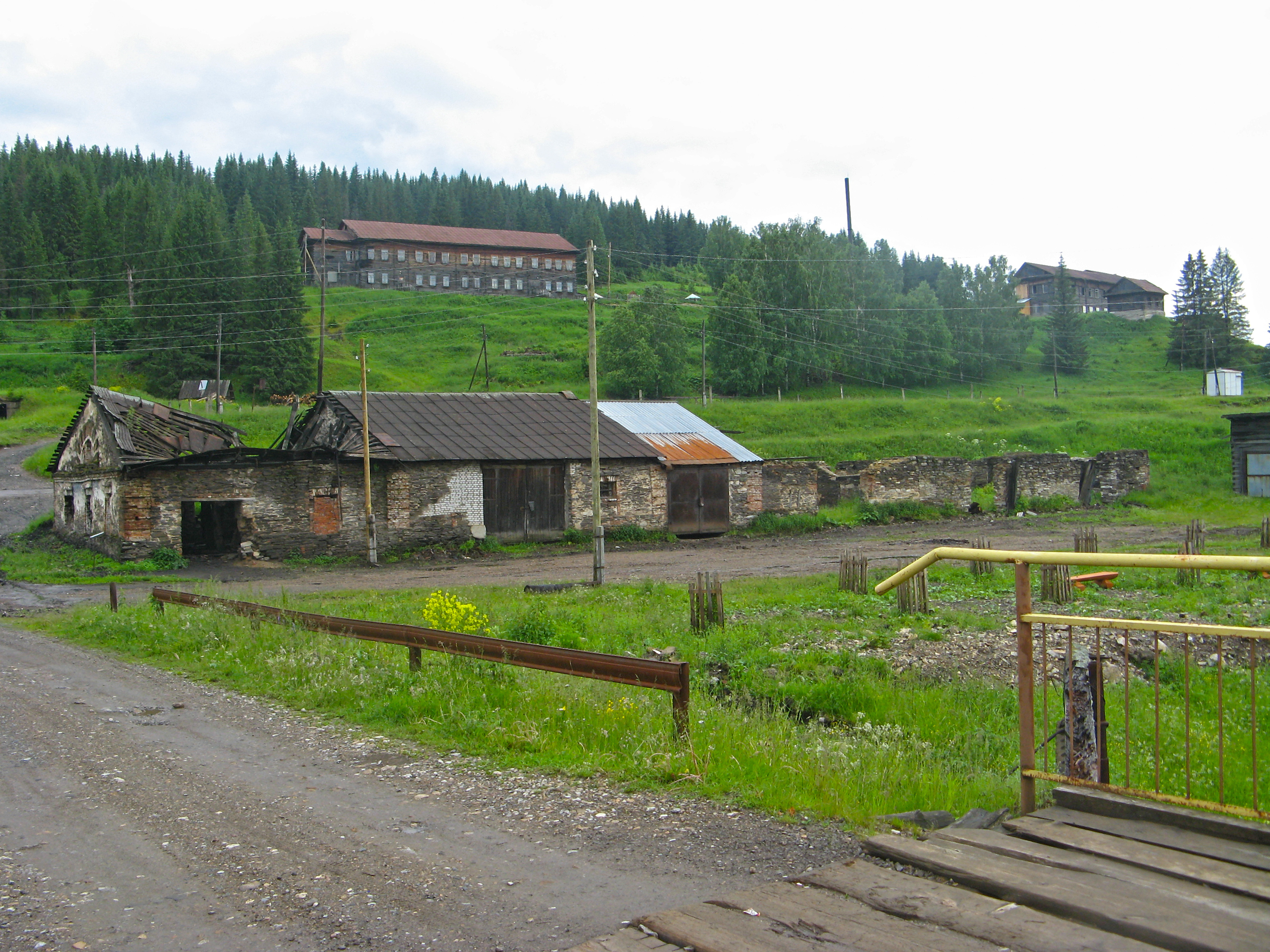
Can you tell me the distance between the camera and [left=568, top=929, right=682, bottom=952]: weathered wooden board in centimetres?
331

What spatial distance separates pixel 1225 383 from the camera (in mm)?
62406

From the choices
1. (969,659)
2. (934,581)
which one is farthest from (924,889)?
(934,581)

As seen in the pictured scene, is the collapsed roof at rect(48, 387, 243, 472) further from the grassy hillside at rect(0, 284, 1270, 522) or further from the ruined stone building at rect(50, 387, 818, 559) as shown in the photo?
the grassy hillside at rect(0, 284, 1270, 522)

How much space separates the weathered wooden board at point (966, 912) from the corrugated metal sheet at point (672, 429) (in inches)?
989

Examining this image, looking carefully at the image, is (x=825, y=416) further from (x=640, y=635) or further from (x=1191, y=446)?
(x=640, y=635)

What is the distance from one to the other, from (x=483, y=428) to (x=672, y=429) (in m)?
7.33

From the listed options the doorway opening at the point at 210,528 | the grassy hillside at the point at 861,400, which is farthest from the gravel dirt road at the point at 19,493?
the doorway opening at the point at 210,528

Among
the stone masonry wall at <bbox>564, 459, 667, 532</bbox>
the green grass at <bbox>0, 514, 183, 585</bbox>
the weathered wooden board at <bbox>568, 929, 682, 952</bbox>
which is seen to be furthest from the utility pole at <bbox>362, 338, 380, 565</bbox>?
the weathered wooden board at <bbox>568, 929, 682, 952</bbox>

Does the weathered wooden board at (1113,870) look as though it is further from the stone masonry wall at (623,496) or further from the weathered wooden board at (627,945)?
the stone masonry wall at (623,496)

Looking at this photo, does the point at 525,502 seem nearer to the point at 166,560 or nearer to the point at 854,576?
the point at 166,560

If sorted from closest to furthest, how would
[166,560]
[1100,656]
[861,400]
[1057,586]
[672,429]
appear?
[1100,656]
[1057,586]
[166,560]
[672,429]
[861,400]

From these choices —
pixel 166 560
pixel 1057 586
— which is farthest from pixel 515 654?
pixel 166 560

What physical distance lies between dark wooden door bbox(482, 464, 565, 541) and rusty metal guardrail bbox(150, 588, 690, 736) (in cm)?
1507

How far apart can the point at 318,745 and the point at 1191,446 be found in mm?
46120
